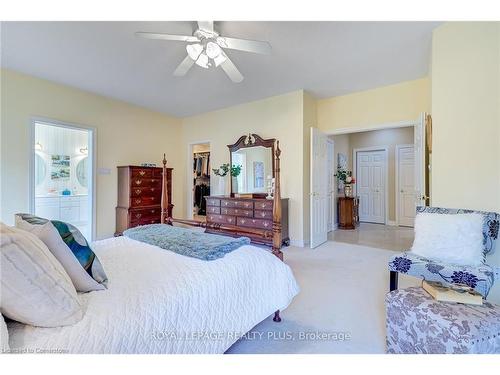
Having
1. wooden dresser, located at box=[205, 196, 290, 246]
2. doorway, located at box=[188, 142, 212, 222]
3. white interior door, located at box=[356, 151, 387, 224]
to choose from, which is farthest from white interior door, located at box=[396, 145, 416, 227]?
doorway, located at box=[188, 142, 212, 222]

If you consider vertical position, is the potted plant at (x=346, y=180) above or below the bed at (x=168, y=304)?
above

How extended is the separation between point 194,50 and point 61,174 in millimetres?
5252

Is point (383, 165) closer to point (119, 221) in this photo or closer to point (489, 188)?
point (489, 188)

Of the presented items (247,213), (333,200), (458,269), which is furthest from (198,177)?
(458,269)

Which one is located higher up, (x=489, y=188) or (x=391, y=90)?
(x=391, y=90)

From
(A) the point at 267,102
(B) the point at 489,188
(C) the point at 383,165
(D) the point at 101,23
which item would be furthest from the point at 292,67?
(C) the point at 383,165

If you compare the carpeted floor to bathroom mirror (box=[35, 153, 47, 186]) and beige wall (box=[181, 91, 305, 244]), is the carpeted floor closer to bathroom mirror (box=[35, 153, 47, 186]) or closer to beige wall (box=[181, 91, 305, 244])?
beige wall (box=[181, 91, 305, 244])

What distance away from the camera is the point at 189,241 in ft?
6.02

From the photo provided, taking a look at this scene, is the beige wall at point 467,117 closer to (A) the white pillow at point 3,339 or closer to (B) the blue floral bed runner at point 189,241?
(B) the blue floral bed runner at point 189,241

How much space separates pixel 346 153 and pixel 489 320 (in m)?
5.59

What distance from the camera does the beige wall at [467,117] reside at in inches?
80.3

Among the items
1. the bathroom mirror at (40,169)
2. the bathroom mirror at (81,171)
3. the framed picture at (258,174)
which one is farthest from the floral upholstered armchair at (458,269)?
the bathroom mirror at (40,169)

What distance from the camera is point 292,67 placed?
312 centimetres

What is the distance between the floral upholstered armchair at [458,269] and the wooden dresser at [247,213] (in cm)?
199
